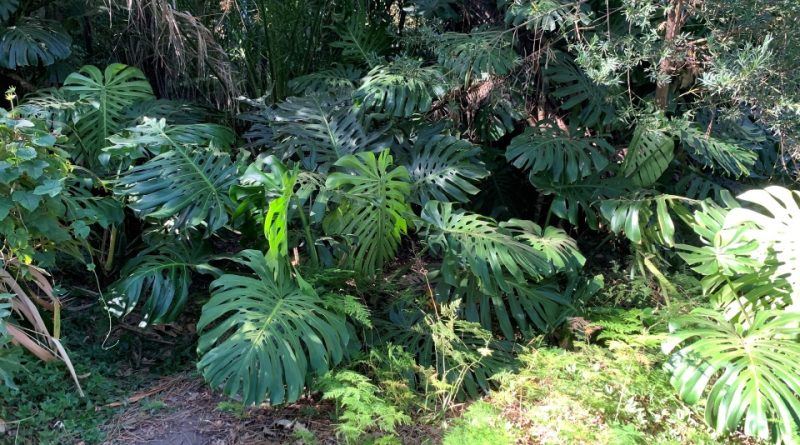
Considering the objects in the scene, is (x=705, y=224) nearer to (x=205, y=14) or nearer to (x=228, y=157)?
(x=228, y=157)

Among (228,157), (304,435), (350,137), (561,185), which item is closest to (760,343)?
(561,185)

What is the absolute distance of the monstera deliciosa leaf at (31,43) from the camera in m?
3.16

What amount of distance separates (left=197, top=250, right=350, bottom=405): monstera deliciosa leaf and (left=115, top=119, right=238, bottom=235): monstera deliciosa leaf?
365 mm

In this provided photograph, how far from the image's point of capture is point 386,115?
3355 mm

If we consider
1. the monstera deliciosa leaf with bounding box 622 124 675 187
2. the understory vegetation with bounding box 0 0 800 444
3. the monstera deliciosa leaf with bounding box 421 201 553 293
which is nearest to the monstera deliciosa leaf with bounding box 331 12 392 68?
the understory vegetation with bounding box 0 0 800 444

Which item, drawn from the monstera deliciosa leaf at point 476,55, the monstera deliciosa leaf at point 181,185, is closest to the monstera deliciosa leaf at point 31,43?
the monstera deliciosa leaf at point 181,185

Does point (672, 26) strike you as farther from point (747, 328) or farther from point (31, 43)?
point (31, 43)

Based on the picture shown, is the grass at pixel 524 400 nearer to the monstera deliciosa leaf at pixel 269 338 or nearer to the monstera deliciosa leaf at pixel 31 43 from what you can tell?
the monstera deliciosa leaf at pixel 269 338

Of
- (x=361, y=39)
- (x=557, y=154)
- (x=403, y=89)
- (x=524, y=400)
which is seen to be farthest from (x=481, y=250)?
(x=361, y=39)

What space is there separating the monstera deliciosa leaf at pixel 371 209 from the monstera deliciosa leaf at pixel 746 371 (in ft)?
3.93

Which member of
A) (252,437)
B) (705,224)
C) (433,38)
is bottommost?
(252,437)

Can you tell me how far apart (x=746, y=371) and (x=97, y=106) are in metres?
2.99

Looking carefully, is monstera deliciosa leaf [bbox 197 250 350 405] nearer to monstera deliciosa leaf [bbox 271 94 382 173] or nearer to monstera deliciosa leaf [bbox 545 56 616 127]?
monstera deliciosa leaf [bbox 271 94 382 173]

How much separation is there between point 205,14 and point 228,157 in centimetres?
119
